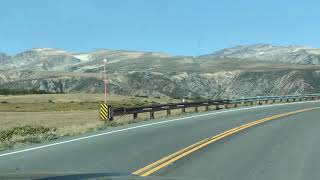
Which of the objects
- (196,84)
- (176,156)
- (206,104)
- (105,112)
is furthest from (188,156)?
(196,84)

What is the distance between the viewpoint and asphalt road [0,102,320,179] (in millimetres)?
11059

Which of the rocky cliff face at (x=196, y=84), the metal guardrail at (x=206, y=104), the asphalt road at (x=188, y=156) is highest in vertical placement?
the rocky cliff face at (x=196, y=84)

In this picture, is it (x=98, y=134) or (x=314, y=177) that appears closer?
(x=314, y=177)

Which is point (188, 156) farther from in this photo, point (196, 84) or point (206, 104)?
point (196, 84)

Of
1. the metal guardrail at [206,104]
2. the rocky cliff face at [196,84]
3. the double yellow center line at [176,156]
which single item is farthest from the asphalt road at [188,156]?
the rocky cliff face at [196,84]

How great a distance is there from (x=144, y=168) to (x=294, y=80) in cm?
12140

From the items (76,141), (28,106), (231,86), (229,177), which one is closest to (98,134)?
(76,141)

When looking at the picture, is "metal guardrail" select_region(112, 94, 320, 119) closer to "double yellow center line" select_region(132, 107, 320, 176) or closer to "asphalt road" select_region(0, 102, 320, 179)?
"asphalt road" select_region(0, 102, 320, 179)

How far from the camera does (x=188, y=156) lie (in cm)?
1338

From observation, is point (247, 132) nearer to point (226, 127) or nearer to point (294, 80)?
point (226, 127)

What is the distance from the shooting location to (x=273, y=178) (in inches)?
406

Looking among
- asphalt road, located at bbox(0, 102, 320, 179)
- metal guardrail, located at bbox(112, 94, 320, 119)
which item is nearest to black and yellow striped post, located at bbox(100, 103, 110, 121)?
metal guardrail, located at bbox(112, 94, 320, 119)

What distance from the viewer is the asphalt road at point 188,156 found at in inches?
435

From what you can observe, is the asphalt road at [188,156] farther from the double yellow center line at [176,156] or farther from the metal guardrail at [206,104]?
the metal guardrail at [206,104]
